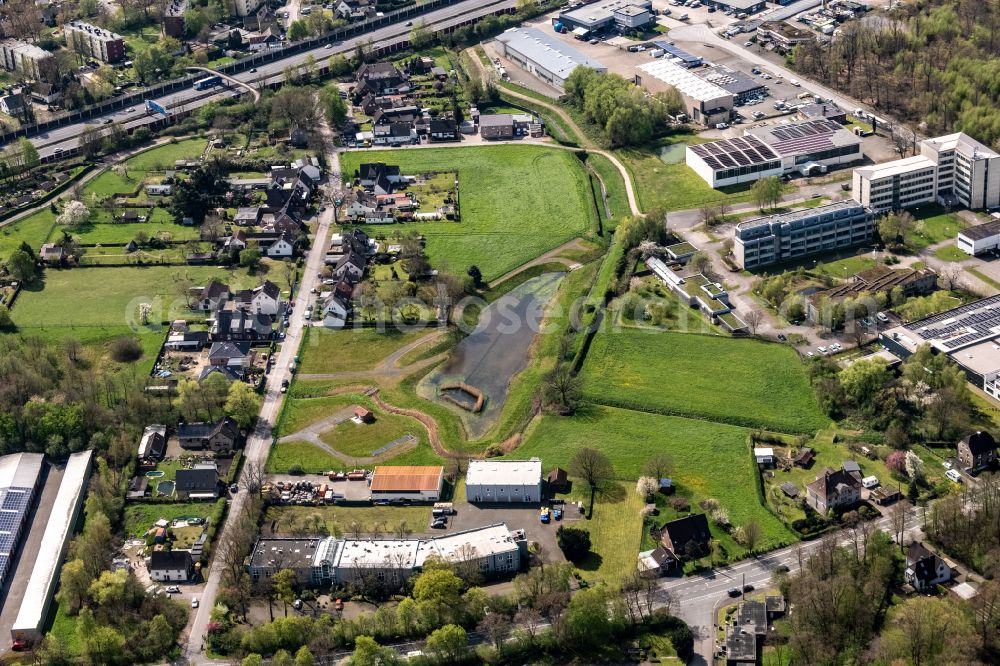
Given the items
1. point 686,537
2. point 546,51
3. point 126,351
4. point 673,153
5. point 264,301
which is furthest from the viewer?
point 546,51

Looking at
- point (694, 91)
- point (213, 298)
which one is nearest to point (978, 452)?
point (213, 298)

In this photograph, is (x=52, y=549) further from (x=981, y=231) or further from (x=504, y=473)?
(x=981, y=231)

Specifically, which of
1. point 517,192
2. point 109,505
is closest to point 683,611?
point 109,505

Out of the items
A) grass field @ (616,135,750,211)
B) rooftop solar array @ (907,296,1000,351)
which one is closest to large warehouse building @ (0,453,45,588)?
grass field @ (616,135,750,211)

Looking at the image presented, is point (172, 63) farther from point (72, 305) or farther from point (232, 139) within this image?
point (72, 305)

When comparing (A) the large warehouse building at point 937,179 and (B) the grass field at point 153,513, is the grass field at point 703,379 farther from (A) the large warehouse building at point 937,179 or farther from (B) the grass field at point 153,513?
(B) the grass field at point 153,513

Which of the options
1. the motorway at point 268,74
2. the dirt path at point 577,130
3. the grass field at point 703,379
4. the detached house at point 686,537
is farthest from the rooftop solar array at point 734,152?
the motorway at point 268,74
